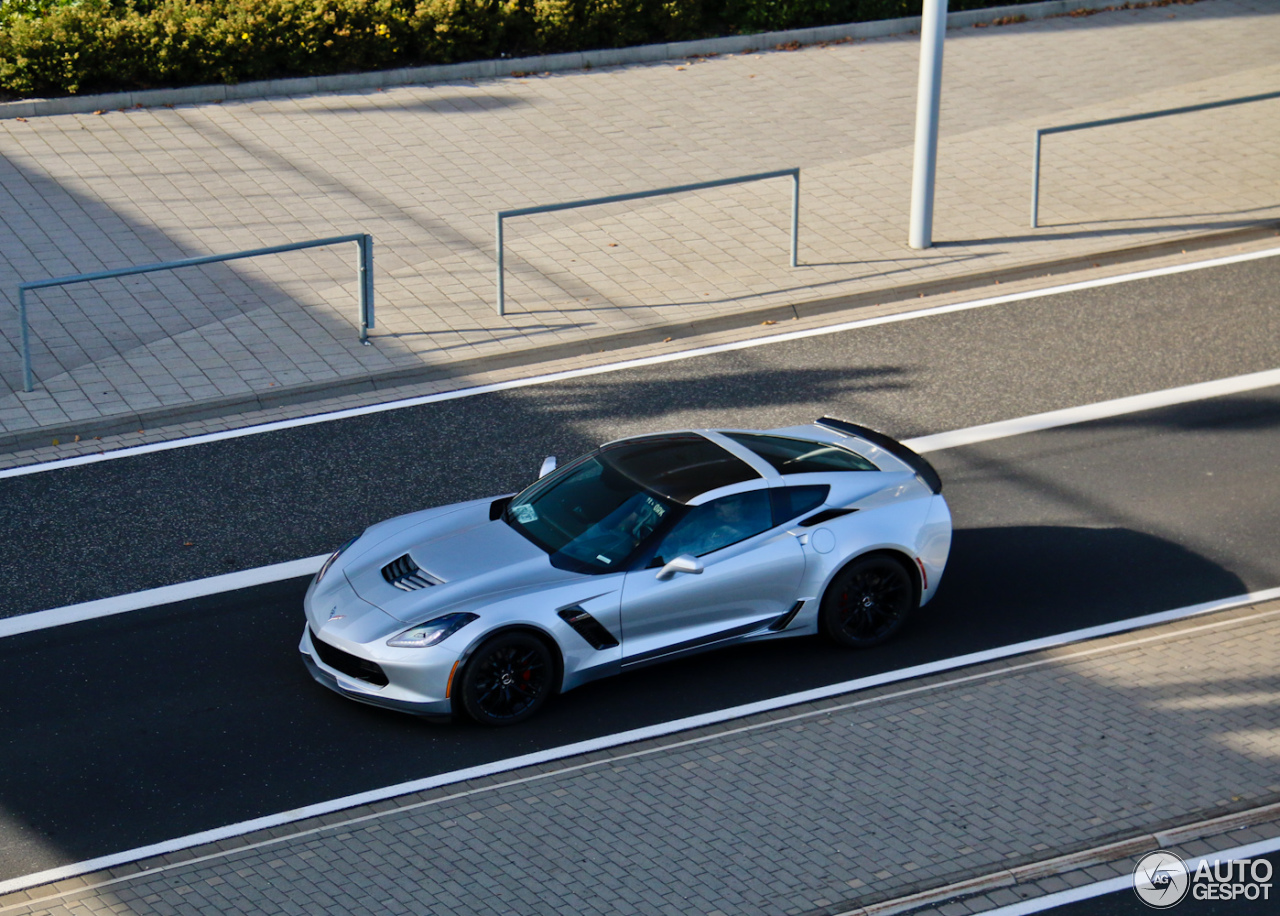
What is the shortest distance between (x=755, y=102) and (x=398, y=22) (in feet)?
16.2

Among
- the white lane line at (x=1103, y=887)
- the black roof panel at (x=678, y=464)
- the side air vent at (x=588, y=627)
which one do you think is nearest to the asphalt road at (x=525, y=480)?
the side air vent at (x=588, y=627)

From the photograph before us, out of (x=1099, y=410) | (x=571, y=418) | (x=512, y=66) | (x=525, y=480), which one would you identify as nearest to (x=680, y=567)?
(x=525, y=480)

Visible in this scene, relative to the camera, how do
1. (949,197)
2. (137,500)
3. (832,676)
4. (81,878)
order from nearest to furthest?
(81,878) → (832,676) → (137,500) → (949,197)

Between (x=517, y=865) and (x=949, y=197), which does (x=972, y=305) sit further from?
(x=517, y=865)

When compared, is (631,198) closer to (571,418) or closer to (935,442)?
(571,418)

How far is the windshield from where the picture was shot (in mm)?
8578

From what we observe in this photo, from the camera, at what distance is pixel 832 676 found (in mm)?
8852

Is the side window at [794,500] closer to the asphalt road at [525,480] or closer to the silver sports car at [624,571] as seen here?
the silver sports car at [624,571]

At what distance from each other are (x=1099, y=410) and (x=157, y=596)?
7.45m

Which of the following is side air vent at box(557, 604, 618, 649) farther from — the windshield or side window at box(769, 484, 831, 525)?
side window at box(769, 484, 831, 525)

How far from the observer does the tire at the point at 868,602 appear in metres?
8.95

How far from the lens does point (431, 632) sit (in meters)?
8.09

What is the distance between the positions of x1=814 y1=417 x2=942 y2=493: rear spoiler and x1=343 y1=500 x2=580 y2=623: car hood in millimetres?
2432

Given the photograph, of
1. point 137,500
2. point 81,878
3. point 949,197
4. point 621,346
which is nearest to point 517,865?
point 81,878
